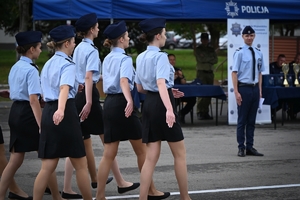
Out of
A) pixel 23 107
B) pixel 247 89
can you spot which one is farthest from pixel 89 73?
pixel 247 89

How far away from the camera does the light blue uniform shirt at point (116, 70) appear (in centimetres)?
765

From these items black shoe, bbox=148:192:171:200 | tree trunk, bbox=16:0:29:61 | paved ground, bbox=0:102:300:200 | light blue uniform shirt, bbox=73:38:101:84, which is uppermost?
tree trunk, bbox=16:0:29:61

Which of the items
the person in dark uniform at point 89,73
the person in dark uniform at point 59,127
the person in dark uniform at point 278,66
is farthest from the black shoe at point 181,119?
the person in dark uniform at point 59,127

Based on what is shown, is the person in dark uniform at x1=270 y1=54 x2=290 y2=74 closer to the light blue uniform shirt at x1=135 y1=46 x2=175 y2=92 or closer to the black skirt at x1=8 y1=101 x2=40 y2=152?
the light blue uniform shirt at x1=135 y1=46 x2=175 y2=92

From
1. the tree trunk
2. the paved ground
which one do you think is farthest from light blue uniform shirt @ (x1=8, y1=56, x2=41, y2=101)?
the tree trunk

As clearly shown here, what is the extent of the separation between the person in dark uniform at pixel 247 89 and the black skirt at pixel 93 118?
332 cm

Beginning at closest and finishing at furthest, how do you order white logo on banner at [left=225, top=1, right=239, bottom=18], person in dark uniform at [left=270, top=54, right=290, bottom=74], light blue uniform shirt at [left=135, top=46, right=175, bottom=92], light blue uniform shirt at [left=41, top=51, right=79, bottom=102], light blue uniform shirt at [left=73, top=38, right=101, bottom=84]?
light blue uniform shirt at [left=41, top=51, right=79, bottom=102]
light blue uniform shirt at [left=135, top=46, right=175, bottom=92]
light blue uniform shirt at [left=73, top=38, right=101, bottom=84]
white logo on banner at [left=225, top=1, right=239, bottom=18]
person in dark uniform at [left=270, top=54, right=290, bottom=74]

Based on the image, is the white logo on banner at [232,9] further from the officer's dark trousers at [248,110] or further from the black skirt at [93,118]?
the black skirt at [93,118]

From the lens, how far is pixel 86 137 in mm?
8336

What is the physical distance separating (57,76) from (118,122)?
121cm

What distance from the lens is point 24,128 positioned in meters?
7.61

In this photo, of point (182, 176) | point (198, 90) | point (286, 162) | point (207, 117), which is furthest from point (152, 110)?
point (207, 117)

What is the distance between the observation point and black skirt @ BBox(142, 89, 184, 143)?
7305 mm

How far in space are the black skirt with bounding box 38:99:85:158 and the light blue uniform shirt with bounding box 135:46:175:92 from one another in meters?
0.90
